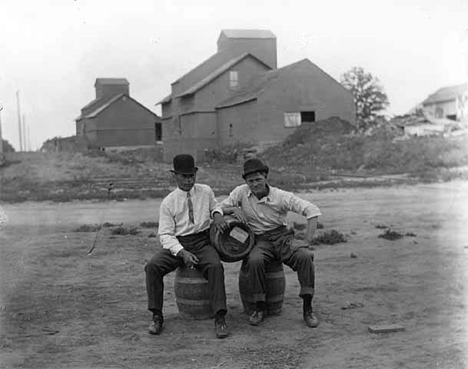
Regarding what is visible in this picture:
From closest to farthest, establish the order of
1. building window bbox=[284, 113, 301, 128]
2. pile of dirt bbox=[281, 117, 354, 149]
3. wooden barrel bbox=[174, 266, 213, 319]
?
wooden barrel bbox=[174, 266, 213, 319], pile of dirt bbox=[281, 117, 354, 149], building window bbox=[284, 113, 301, 128]

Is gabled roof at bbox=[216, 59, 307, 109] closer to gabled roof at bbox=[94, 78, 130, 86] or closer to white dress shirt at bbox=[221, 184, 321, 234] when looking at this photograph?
gabled roof at bbox=[94, 78, 130, 86]

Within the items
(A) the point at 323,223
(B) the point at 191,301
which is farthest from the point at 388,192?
(B) the point at 191,301

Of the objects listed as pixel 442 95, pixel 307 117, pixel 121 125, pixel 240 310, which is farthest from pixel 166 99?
pixel 240 310

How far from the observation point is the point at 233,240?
6.93 meters

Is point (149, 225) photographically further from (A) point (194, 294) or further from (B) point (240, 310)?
(A) point (194, 294)

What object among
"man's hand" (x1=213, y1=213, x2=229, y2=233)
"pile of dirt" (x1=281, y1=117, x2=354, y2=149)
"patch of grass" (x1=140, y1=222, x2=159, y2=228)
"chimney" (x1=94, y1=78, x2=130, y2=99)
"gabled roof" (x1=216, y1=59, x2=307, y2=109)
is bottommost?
"patch of grass" (x1=140, y1=222, x2=159, y2=228)

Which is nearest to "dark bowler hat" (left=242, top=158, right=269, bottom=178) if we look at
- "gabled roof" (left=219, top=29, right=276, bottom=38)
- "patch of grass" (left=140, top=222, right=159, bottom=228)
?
"patch of grass" (left=140, top=222, right=159, bottom=228)

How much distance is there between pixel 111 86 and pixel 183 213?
86168 mm

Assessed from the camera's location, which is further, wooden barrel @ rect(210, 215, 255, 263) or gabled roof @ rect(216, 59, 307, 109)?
gabled roof @ rect(216, 59, 307, 109)

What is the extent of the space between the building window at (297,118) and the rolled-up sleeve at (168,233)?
1772 inches

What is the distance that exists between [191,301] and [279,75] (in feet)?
150

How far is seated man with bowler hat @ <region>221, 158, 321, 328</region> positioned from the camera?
665 centimetres

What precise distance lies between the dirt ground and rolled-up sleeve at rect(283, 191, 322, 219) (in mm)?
1073

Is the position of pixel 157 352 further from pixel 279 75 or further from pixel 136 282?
pixel 279 75
